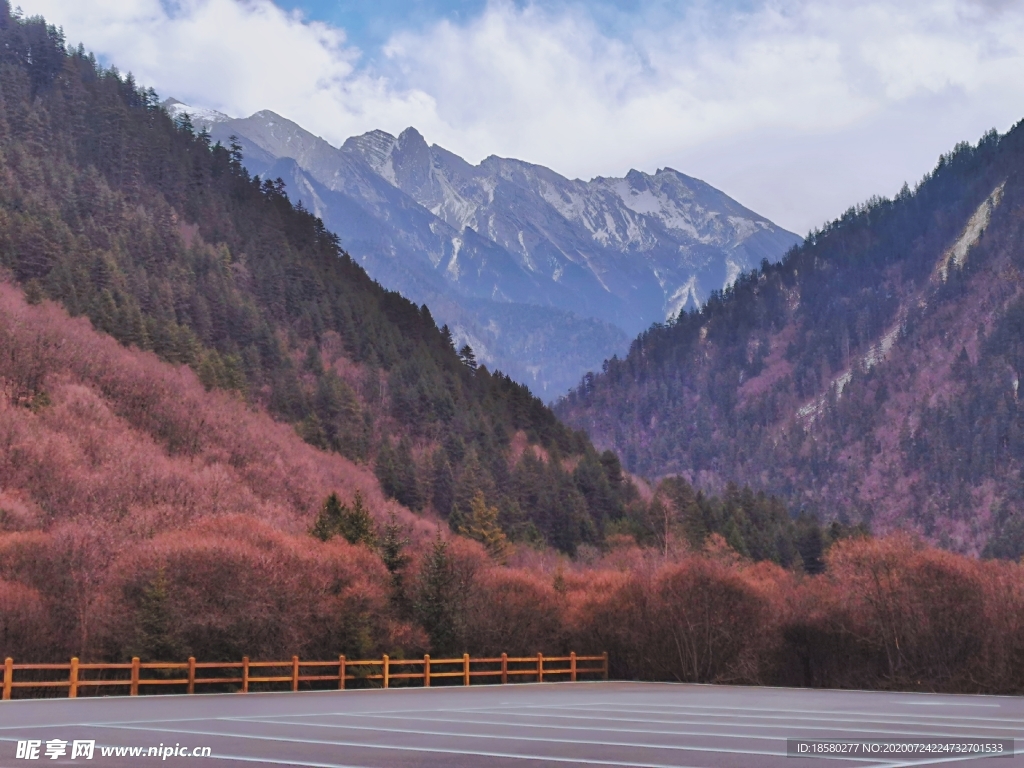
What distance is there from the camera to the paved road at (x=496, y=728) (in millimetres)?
14391

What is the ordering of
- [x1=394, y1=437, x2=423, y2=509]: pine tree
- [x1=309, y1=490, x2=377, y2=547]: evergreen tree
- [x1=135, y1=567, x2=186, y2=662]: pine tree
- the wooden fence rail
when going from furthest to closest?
[x1=394, y1=437, x2=423, y2=509]: pine tree < [x1=309, y1=490, x2=377, y2=547]: evergreen tree < [x1=135, y1=567, x2=186, y2=662]: pine tree < the wooden fence rail

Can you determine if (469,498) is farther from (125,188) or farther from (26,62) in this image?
(26,62)

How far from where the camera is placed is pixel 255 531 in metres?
59.1

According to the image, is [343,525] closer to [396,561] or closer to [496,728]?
[396,561]

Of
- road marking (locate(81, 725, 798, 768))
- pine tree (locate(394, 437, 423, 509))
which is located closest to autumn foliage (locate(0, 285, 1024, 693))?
road marking (locate(81, 725, 798, 768))

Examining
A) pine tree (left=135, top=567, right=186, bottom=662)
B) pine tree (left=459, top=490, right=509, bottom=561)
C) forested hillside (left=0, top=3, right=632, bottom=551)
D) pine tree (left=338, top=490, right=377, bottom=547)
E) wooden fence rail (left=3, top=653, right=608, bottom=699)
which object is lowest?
wooden fence rail (left=3, top=653, right=608, bottom=699)

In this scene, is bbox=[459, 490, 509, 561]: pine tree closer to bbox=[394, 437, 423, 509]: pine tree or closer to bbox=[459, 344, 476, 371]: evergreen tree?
bbox=[394, 437, 423, 509]: pine tree

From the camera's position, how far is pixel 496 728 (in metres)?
19.7

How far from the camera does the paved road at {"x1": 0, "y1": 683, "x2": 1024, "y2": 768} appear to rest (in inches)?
567

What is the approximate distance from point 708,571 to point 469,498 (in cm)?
8224

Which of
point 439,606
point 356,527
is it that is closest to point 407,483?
point 356,527

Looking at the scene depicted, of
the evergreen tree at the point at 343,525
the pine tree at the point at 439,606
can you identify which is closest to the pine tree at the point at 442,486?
the evergreen tree at the point at 343,525

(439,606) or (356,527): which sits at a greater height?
(356,527)

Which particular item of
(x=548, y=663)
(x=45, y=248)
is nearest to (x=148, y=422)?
(x=45, y=248)
